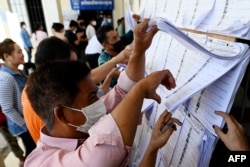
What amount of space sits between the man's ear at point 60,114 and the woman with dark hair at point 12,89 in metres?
1.25

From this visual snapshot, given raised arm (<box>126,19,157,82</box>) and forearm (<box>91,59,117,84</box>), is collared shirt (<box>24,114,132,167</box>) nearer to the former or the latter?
raised arm (<box>126,19,157,82</box>)

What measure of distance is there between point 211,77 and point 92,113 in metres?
0.35

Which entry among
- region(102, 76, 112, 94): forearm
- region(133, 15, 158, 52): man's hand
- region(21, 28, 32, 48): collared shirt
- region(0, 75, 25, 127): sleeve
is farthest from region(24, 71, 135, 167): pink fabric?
region(21, 28, 32, 48): collared shirt

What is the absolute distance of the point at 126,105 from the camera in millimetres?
492

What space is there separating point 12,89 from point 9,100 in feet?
0.29

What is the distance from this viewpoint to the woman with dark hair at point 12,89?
164cm

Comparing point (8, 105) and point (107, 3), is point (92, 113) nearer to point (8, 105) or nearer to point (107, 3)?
point (8, 105)

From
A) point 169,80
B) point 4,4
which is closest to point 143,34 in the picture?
point 169,80

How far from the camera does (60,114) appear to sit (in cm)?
60

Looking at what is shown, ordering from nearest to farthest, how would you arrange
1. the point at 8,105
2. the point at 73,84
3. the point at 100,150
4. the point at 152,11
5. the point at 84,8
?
the point at 100,150 → the point at 73,84 → the point at 152,11 → the point at 8,105 → the point at 84,8

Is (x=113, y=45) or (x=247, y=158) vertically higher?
(x=247, y=158)

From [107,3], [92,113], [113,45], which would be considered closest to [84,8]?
[107,3]

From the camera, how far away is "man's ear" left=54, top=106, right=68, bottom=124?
594 mm

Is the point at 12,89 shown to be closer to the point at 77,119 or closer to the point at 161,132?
the point at 77,119
